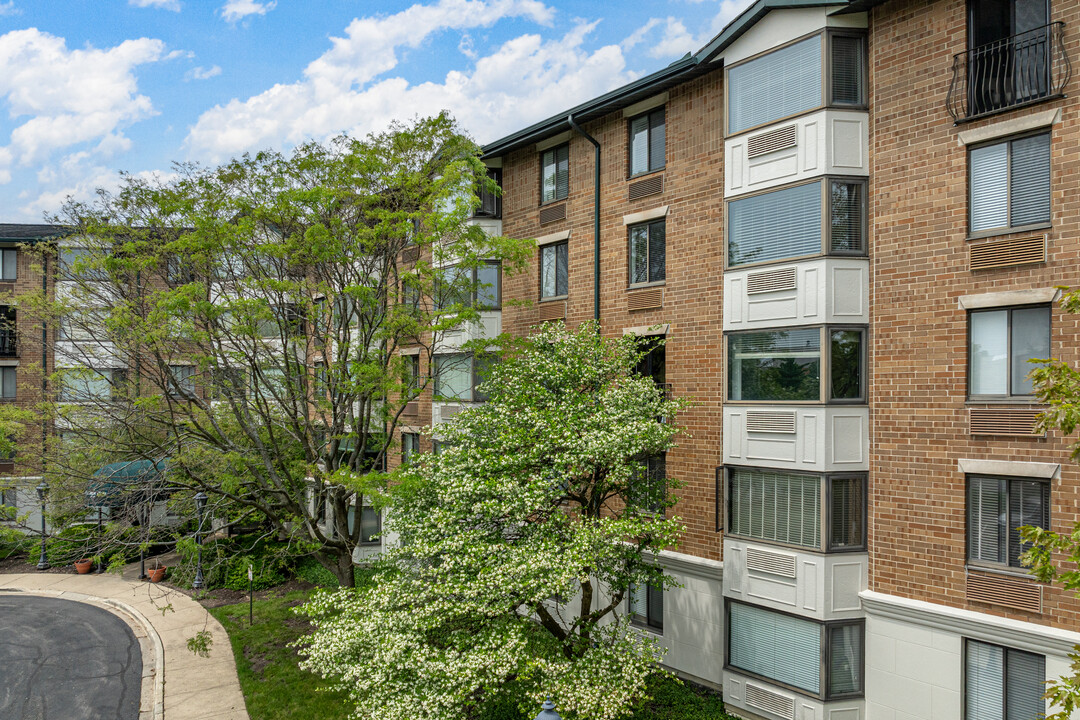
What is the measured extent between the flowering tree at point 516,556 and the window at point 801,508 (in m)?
1.80

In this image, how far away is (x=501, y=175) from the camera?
20641mm

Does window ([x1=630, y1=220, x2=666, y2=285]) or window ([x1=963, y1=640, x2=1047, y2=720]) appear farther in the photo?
window ([x1=630, y1=220, x2=666, y2=285])

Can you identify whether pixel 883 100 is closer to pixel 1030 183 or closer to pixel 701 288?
pixel 1030 183

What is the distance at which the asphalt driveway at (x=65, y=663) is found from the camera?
15.8 meters

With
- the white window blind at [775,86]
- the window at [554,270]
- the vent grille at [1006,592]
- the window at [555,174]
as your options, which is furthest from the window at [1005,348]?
the window at [555,174]

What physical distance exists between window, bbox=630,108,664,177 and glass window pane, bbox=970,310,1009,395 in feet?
25.3

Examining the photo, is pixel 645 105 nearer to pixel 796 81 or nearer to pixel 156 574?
pixel 796 81

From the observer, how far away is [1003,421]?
10.7 meters

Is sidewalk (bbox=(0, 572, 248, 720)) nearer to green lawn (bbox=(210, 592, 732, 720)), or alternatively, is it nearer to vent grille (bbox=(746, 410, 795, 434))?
green lawn (bbox=(210, 592, 732, 720))

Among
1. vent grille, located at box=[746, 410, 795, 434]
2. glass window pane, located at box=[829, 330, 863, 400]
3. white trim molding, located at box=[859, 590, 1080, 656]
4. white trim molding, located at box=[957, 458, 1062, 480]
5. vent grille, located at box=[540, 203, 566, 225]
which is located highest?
vent grille, located at box=[540, 203, 566, 225]

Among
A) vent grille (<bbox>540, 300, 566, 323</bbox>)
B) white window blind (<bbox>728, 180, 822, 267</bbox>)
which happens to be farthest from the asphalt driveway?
white window blind (<bbox>728, 180, 822, 267</bbox>)

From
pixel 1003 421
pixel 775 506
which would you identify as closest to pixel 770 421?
pixel 775 506

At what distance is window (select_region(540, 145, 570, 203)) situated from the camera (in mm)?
18453

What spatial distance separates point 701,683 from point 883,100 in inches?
469
